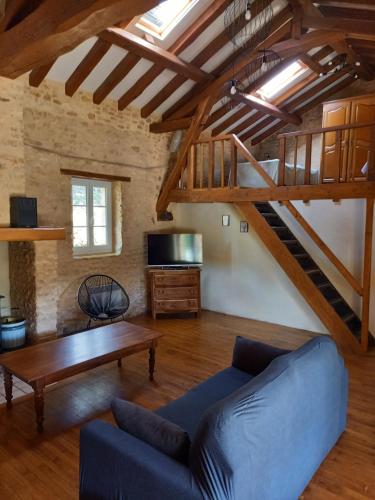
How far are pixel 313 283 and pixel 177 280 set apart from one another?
88.4 inches

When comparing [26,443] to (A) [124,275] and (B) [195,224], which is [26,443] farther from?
(B) [195,224]

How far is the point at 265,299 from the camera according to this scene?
588 centimetres

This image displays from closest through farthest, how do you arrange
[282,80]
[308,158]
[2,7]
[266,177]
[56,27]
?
1. [56,27]
2. [2,7]
3. [308,158]
4. [266,177]
5. [282,80]

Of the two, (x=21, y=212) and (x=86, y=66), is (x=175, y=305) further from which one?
(x=86, y=66)

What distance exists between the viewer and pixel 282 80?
262 inches

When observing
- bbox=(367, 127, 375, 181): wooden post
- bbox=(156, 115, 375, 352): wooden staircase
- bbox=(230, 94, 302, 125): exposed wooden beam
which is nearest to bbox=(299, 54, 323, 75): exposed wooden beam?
bbox=(230, 94, 302, 125): exposed wooden beam

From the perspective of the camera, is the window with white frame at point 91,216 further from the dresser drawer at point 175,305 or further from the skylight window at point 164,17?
the skylight window at point 164,17

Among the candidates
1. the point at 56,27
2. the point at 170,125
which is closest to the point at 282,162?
the point at 170,125

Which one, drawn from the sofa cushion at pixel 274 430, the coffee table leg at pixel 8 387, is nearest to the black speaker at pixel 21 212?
the coffee table leg at pixel 8 387

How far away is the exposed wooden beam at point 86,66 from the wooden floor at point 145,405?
3754 millimetres

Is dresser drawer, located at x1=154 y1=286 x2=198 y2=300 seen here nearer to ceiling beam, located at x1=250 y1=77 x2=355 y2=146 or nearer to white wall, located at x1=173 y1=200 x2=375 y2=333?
white wall, located at x1=173 y1=200 x2=375 y2=333

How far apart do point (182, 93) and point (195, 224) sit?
2.31 m

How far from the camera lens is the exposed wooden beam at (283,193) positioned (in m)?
4.19

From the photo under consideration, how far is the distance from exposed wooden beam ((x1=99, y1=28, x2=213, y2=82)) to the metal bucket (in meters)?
3.65
